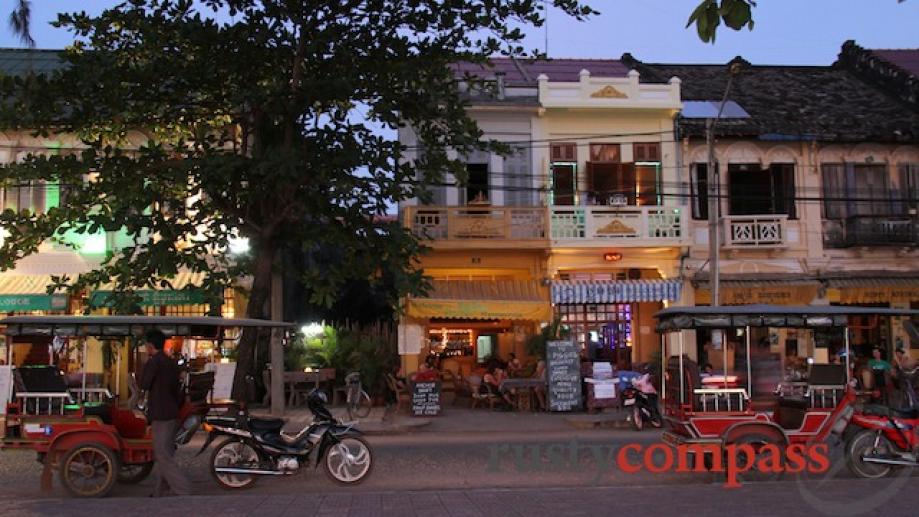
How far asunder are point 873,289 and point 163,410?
2035 cm

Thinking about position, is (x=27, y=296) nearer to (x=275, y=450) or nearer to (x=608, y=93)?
(x=275, y=450)

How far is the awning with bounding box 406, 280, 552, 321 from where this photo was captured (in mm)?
20562

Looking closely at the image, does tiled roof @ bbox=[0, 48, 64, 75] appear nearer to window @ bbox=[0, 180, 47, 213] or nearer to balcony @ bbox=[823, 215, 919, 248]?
window @ bbox=[0, 180, 47, 213]

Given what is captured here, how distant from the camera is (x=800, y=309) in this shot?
1080 centimetres

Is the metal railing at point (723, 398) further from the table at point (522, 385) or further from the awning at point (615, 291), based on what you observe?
the awning at point (615, 291)

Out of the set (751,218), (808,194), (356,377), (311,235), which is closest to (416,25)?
(311,235)

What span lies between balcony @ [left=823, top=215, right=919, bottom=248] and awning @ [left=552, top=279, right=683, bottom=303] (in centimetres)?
505

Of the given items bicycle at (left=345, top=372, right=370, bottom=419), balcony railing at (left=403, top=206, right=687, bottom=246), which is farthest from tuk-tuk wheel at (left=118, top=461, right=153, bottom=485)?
balcony railing at (left=403, top=206, right=687, bottom=246)

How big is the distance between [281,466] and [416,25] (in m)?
8.94

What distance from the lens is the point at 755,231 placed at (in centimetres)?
2338

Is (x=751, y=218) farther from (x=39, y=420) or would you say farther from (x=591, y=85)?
(x=39, y=420)

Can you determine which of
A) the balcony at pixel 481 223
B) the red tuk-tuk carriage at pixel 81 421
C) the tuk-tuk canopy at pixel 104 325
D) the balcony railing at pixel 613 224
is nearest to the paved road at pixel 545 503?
the red tuk-tuk carriage at pixel 81 421

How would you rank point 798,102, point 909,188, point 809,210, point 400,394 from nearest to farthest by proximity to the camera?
point 400,394 < point 809,210 < point 909,188 < point 798,102

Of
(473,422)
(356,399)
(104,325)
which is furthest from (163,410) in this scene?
(473,422)
